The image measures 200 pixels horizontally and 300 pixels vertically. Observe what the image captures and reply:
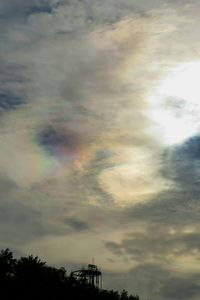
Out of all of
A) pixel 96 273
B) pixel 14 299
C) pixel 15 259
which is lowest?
pixel 14 299

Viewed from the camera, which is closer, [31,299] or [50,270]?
[31,299]

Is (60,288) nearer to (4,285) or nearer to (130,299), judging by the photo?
(4,285)

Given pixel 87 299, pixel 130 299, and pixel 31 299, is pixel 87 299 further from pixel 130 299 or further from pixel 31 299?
pixel 130 299

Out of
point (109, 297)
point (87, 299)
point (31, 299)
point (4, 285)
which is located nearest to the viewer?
point (4, 285)

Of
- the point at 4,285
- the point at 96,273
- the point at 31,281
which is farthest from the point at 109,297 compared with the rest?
the point at 4,285

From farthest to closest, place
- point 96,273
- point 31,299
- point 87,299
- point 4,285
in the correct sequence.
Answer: point 96,273 < point 87,299 < point 31,299 < point 4,285

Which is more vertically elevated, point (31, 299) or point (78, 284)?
point (78, 284)

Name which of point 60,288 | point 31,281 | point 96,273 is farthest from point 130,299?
point 31,281
